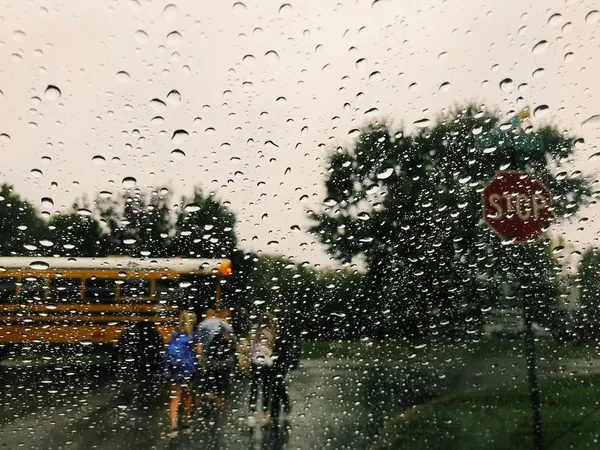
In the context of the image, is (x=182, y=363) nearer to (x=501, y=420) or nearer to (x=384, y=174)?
(x=384, y=174)

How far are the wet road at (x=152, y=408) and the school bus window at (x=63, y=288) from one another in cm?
48

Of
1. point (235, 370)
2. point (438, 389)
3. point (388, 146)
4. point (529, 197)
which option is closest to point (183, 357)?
point (235, 370)

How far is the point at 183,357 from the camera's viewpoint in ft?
14.4

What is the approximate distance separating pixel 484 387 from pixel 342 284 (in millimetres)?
1558

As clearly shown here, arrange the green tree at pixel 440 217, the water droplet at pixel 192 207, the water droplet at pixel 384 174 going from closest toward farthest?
the water droplet at pixel 192 207
the green tree at pixel 440 217
the water droplet at pixel 384 174

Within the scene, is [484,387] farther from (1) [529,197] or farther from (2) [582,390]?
(1) [529,197]

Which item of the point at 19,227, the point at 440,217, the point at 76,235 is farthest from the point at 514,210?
the point at 19,227

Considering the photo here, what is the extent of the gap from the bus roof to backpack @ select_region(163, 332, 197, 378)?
511mm

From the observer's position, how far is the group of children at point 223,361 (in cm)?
429

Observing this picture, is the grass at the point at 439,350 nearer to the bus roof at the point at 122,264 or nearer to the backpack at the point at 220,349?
the backpack at the point at 220,349

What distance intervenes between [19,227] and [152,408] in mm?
1677

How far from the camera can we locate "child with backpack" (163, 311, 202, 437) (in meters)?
4.30

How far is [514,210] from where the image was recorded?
453 centimetres

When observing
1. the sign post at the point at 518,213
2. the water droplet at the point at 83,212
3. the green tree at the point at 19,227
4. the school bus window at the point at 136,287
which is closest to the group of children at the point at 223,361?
the school bus window at the point at 136,287
